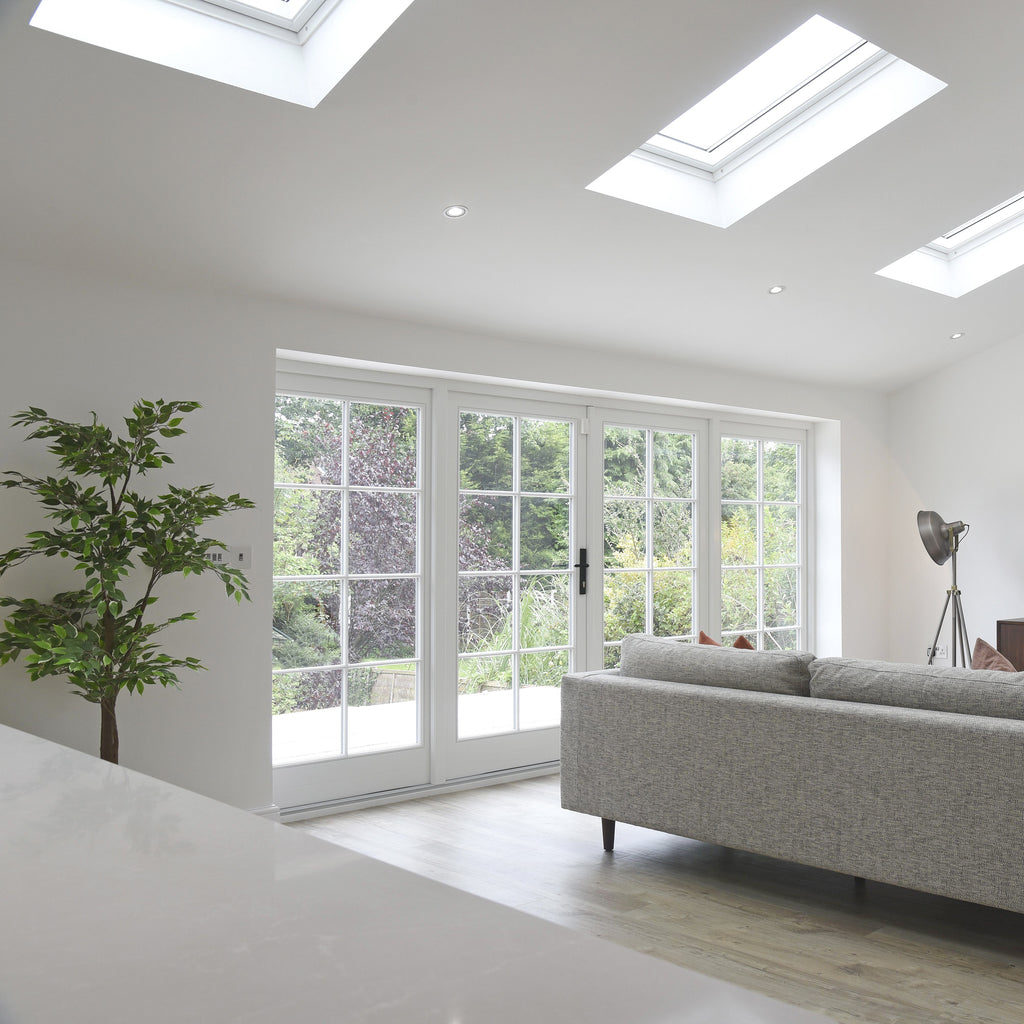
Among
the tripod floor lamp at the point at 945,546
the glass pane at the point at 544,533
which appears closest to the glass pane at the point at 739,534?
the tripod floor lamp at the point at 945,546

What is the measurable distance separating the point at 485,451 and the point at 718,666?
189cm

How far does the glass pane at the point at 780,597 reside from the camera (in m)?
6.28

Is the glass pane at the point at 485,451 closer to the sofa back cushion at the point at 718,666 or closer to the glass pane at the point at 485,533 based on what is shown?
the glass pane at the point at 485,533

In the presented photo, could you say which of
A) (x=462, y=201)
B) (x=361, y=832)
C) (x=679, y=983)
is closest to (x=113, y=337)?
(x=462, y=201)

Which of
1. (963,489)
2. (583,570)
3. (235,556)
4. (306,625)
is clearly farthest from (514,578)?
(963,489)

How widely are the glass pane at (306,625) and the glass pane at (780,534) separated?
3.06 m

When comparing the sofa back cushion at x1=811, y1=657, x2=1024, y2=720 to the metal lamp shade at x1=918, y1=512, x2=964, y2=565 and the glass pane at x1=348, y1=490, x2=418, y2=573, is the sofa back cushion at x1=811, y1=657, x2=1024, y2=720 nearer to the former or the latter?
the glass pane at x1=348, y1=490, x2=418, y2=573

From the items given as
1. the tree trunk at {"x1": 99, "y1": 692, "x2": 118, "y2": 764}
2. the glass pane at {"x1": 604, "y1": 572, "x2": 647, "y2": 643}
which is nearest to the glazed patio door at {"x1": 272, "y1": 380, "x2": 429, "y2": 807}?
the tree trunk at {"x1": 99, "y1": 692, "x2": 118, "y2": 764}

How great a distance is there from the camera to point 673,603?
5.71 metres

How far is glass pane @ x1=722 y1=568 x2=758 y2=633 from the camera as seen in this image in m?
6.01

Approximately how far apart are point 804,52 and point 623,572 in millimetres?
2776

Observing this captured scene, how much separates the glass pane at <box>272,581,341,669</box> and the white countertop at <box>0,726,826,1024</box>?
133 inches

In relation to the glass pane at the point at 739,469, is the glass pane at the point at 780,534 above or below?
below

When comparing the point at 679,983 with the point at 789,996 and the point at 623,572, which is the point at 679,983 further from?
the point at 623,572
